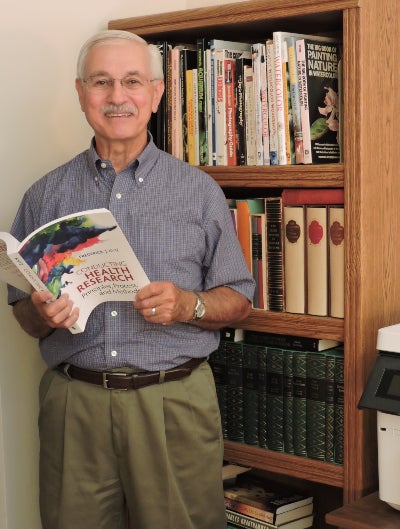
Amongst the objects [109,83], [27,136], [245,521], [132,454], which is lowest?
[245,521]

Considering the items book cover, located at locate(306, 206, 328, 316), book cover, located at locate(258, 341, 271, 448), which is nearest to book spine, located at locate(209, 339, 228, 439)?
book cover, located at locate(258, 341, 271, 448)

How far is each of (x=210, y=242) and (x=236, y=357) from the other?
418mm

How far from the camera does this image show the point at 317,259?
2.20 metres

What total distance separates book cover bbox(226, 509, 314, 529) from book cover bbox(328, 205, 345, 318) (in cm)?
65

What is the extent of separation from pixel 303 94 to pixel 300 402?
2.57 feet

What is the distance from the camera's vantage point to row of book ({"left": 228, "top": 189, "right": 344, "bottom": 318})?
2166 mm

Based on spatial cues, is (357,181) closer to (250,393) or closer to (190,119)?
(190,119)

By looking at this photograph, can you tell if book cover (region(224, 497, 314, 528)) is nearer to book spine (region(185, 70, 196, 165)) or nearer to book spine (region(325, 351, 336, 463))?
book spine (region(325, 351, 336, 463))

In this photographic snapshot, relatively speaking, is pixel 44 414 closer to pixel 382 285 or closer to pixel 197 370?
pixel 197 370

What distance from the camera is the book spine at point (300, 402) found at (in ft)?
7.43

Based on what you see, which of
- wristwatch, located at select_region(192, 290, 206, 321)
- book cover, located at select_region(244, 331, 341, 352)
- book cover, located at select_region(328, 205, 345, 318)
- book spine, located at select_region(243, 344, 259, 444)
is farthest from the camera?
book spine, located at select_region(243, 344, 259, 444)

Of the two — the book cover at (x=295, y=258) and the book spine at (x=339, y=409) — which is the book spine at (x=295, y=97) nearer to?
the book cover at (x=295, y=258)

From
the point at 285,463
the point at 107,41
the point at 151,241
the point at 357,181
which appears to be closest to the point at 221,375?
the point at 285,463

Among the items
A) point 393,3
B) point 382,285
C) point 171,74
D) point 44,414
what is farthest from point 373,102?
point 44,414
